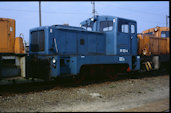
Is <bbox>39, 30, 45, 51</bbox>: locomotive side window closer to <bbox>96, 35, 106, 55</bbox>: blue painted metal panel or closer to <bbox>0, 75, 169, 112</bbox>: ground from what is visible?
<bbox>0, 75, 169, 112</bbox>: ground

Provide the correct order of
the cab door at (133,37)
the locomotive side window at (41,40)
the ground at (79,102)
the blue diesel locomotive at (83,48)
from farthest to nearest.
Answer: the cab door at (133,37) < the locomotive side window at (41,40) < the blue diesel locomotive at (83,48) < the ground at (79,102)

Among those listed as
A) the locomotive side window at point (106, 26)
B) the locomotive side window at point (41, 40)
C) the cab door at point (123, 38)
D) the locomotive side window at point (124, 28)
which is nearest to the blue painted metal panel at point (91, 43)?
the locomotive side window at point (106, 26)

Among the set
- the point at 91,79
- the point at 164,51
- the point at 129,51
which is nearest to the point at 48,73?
the point at 91,79

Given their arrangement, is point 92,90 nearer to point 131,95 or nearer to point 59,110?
point 131,95

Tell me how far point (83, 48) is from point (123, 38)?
230 centimetres

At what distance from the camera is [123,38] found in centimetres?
925

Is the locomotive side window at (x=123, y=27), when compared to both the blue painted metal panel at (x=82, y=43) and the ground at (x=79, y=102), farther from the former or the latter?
the ground at (x=79, y=102)

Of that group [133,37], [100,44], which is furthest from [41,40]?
[133,37]

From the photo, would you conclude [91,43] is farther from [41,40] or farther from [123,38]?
[41,40]

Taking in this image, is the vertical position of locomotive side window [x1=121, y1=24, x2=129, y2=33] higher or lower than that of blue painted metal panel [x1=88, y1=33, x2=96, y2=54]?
higher

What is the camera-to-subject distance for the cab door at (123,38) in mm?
9008

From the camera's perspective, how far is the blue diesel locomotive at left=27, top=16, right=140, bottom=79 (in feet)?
23.5

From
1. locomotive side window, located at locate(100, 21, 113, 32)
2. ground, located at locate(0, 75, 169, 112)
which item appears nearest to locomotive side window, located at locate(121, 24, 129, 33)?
locomotive side window, located at locate(100, 21, 113, 32)

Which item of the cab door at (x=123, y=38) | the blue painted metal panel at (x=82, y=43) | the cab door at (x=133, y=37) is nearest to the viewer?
the blue painted metal panel at (x=82, y=43)
